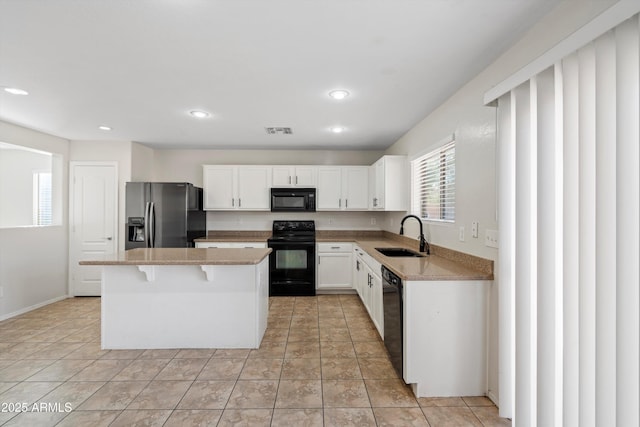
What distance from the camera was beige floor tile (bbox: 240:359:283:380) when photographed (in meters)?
2.19

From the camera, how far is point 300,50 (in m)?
1.83

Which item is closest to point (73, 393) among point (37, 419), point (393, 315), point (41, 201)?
point (37, 419)

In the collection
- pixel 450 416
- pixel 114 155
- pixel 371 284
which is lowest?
pixel 450 416

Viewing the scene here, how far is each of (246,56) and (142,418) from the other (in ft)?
8.13

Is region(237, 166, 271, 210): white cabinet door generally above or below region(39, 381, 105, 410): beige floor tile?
above

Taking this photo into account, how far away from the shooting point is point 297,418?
176 cm

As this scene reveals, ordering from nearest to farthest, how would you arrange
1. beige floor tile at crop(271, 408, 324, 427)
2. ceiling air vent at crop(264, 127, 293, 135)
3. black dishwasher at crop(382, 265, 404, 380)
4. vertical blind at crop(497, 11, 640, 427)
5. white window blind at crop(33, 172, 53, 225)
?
vertical blind at crop(497, 11, 640, 427)
beige floor tile at crop(271, 408, 324, 427)
black dishwasher at crop(382, 265, 404, 380)
ceiling air vent at crop(264, 127, 293, 135)
white window blind at crop(33, 172, 53, 225)

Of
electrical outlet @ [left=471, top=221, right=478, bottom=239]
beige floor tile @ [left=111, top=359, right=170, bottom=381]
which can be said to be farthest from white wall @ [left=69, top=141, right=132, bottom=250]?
electrical outlet @ [left=471, top=221, right=478, bottom=239]

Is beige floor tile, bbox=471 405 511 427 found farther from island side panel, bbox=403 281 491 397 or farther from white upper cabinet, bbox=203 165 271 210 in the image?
white upper cabinet, bbox=203 165 271 210

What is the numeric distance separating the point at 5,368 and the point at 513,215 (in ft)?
13.4

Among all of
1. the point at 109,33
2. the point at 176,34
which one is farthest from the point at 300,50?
the point at 109,33

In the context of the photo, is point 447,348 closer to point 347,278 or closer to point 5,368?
point 347,278

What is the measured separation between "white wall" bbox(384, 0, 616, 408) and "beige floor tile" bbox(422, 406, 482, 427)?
26 centimetres

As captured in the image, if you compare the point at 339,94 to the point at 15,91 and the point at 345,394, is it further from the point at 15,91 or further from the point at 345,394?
the point at 15,91
